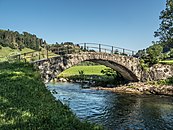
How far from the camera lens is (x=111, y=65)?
42344 millimetres

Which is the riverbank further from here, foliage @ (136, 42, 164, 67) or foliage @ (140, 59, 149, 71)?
foliage @ (136, 42, 164, 67)

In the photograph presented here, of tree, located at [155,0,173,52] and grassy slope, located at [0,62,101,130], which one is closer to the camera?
grassy slope, located at [0,62,101,130]

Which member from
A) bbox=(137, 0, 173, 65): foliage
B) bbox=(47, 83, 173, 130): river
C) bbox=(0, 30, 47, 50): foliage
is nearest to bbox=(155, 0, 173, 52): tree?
bbox=(137, 0, 173, 65): foliage

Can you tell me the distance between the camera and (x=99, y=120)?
2005 cm

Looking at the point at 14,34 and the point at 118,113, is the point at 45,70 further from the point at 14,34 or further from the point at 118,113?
the point at 14,34

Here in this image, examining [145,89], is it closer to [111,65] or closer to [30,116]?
[111,65]

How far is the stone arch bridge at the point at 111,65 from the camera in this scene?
103 feet

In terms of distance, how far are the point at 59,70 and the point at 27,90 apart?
1934 centimetres

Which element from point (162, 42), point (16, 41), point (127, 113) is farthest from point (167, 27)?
point (16, 41)

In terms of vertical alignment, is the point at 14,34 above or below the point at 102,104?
above

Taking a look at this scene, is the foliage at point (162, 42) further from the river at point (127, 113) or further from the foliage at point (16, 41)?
the foliage at point (16, 41)

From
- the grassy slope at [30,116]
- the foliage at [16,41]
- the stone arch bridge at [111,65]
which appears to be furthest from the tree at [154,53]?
the foliage at [16,41]

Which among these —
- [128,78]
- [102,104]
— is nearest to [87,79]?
[128,78]

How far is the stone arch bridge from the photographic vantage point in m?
31.3
